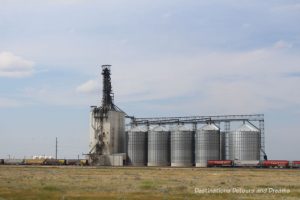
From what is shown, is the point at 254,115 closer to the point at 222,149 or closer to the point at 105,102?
the point at 222,149

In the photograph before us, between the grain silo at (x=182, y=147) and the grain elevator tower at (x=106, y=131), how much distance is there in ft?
51.7

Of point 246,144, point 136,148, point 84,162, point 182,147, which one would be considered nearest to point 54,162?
point 84,162

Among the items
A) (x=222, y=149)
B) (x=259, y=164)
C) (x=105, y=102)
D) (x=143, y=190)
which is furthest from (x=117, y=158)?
(x=143, y=190)

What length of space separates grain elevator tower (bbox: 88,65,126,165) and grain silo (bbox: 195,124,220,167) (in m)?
23.1

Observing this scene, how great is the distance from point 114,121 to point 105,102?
7103mm

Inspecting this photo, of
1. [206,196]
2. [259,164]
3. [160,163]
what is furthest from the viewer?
[160,163]

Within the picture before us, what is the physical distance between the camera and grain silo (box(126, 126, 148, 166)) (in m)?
148

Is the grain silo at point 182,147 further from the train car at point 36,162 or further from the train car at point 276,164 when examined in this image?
the train car at point 36,162

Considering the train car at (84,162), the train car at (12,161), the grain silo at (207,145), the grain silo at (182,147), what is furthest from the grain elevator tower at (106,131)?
the train car at (12,161)

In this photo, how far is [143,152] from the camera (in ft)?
489

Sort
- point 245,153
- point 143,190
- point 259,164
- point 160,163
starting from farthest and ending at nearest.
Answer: point 160,163 → point 245,153 → point 259,164 → point 143,190

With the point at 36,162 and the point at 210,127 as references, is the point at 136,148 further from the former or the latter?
the point at 36,162

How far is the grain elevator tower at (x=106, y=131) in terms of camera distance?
145250 millimetres

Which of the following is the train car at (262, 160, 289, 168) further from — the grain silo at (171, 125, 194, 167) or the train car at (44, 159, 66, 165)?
the train car at (44, 159, 66, 165)
